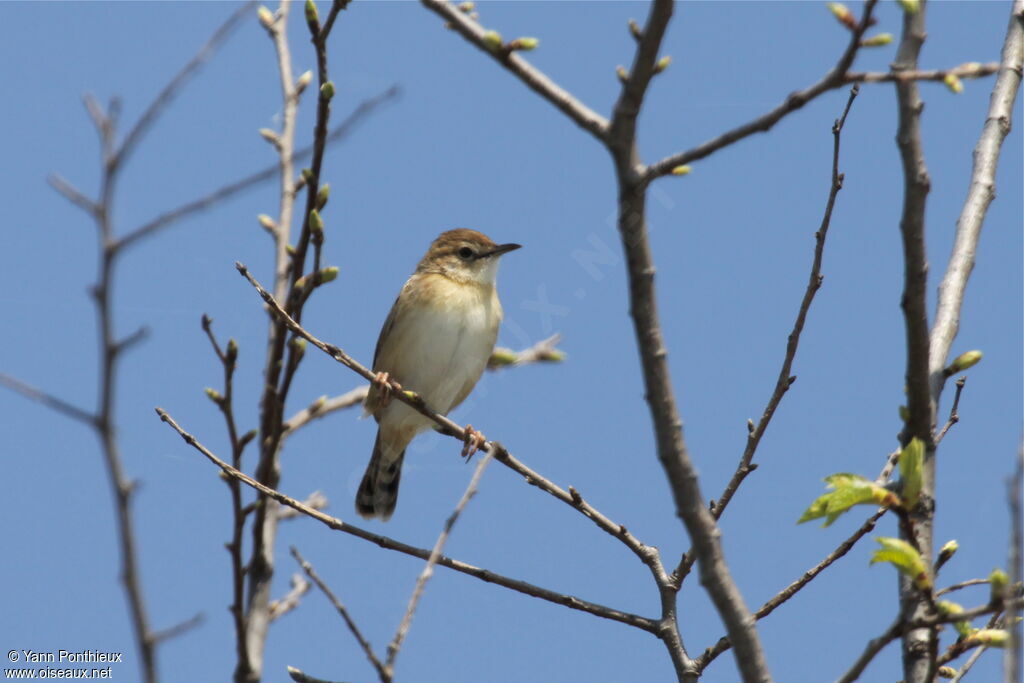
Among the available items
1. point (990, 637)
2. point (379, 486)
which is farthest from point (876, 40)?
point (379, 486)

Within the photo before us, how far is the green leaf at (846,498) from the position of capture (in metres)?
2.87

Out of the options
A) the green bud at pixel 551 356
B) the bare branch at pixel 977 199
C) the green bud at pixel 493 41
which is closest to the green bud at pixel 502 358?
the green bud at pixel 551 356

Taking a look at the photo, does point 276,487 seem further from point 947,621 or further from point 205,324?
point 947,621

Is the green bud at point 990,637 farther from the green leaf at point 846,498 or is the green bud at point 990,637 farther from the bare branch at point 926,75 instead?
the bare branch at point 926,75

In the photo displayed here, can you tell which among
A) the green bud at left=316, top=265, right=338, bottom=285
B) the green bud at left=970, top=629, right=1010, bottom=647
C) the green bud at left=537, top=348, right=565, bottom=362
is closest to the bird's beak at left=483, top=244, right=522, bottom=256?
the green bud at left=537, top=348, right=565, bottom=362

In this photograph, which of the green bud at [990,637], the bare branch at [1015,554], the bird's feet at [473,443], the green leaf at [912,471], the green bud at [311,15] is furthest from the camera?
the bird's feet at [473,443]

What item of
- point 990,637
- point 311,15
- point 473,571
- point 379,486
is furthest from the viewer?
point 379,486

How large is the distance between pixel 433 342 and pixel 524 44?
4663mm

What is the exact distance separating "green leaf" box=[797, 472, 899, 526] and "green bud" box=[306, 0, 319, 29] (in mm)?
3110

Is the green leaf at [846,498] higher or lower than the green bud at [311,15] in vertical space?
lower

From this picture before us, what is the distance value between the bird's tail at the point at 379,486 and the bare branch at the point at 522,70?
5456mm

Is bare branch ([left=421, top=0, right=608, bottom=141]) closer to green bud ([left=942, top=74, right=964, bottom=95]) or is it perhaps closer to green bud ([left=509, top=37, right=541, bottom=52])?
green bud ([left=509, top=37, right=541, bottom=52])

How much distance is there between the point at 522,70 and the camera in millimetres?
2719

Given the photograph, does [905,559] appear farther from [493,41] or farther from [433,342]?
[433,342]
